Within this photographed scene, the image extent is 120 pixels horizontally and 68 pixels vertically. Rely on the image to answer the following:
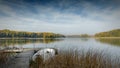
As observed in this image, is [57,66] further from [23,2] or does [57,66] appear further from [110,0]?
[110,0]

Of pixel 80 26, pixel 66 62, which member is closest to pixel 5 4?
pixel 66 62

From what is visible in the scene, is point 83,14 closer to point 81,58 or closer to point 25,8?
point 25,8

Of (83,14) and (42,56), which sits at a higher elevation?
(83,14)

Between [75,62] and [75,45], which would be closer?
[75,62]

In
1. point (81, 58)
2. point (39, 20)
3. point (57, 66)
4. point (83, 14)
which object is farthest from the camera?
point (39, 20)

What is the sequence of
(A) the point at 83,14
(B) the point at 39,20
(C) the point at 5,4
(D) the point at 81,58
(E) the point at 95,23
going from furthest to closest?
(B) the point at 39,20
(E) the point at 95,23
(A) the point at 83,14
(C) the point at 5,4
(D) the point at 81,58

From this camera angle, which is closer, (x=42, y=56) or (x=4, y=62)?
(x=4, y=62)

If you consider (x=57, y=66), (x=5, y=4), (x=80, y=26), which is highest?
(x=5, y=4)

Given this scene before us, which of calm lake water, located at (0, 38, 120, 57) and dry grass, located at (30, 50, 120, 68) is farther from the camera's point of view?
calm lake water, located at (0, 38, 120, 57)

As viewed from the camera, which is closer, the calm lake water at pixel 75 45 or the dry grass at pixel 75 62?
the dry grass at pixel 75 62

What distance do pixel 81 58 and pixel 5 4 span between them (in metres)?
3.33

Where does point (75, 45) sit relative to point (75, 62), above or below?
above

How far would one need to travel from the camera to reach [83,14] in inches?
264

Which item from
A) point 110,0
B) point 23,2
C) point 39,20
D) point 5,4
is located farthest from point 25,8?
point 110,0
